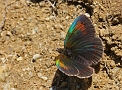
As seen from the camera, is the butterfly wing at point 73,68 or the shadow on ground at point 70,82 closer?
the butterfly wing at point 73,68

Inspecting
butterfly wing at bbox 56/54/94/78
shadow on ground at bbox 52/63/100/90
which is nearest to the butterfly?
butterfly wing at bbox 56/54/94/78

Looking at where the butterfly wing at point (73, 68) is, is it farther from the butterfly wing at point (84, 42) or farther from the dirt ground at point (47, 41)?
the dirt ground at point (47, 41)

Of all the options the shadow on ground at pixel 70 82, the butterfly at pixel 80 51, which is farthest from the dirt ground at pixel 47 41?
the butterfly at pixel 80 51

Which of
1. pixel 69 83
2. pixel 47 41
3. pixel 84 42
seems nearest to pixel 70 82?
pixel 69 83

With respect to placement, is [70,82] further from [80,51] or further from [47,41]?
[47,41]

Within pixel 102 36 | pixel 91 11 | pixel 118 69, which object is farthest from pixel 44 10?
pixel 118 69

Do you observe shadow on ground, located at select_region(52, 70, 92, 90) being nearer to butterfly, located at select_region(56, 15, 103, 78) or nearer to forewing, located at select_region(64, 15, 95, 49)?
butterfly, located at select_region(56, 15, 103, 78)
